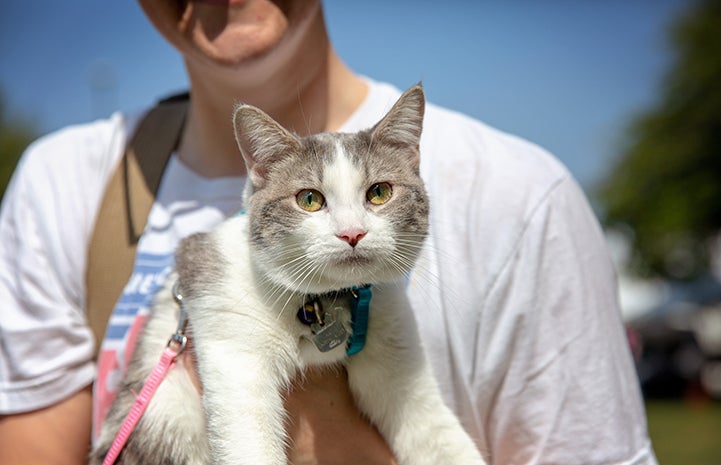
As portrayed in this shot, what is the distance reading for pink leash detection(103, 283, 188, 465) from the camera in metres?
1.85

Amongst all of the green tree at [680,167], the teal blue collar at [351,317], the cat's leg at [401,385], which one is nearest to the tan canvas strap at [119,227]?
the teal blue collar at [351,317]

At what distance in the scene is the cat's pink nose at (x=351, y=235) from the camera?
66.5 inches

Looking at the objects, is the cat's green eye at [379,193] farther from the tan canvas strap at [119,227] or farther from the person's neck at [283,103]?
the tan canvas strap at [119,227]

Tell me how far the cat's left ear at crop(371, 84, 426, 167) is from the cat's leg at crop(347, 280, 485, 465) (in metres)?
0.37

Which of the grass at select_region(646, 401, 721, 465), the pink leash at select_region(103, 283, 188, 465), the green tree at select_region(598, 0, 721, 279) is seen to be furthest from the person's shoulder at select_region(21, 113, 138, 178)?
the green tree at select_region(598, 0, 721, 279)

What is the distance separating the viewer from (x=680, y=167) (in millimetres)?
18953

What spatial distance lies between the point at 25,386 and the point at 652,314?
1443cm

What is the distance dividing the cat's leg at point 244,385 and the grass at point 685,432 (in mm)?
7787

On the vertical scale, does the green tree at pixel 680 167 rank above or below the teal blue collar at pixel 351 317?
below

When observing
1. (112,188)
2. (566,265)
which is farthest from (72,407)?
(566,265)

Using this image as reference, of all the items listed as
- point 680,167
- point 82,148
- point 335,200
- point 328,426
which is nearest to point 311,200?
point 335,200

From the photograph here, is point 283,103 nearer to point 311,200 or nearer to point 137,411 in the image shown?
point 311,200

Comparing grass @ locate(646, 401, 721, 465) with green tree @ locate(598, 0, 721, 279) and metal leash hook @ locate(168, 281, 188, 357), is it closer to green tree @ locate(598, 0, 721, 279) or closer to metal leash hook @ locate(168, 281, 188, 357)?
green tree @ locate(598, 0, 721, 279)

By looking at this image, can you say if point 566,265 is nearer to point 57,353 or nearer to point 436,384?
point 436,384
